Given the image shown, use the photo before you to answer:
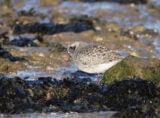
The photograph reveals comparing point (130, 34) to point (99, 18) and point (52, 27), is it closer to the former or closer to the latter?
point (99, 18)

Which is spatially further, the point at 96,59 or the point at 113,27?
the point at 113,27

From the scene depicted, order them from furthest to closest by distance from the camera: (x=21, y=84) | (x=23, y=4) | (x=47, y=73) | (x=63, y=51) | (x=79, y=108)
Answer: (x=23, y=4) < (x=63, y=51) < (x=47, y=73) < (x=21, y=84) < (x=79, y=108)

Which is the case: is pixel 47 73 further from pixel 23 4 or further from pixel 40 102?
pixel 23 4

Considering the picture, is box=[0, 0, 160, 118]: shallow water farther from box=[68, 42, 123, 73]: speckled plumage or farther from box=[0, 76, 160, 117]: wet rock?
box=[0, 76, 160, 117]: wet rock

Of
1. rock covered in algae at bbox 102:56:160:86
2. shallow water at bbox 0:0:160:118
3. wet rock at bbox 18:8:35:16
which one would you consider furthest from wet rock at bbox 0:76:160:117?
wet rock at bbox 18:8:35:16

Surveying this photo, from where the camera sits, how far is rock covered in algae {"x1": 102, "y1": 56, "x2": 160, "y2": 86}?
8837 mm

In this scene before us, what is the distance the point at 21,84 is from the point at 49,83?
498 millimetres

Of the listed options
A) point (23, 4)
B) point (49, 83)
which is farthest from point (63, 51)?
point (23, 4)

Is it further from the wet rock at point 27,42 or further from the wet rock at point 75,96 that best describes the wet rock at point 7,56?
the wet rock at point 75,96

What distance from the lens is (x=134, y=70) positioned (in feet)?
29.4

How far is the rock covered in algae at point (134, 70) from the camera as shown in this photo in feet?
29.0

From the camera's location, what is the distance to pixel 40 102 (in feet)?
28.0

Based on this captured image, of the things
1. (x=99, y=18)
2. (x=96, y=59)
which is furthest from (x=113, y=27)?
(x=96, y=59)

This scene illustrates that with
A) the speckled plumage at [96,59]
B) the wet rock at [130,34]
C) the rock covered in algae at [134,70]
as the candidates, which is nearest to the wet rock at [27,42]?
the wet rock at [130,34]
